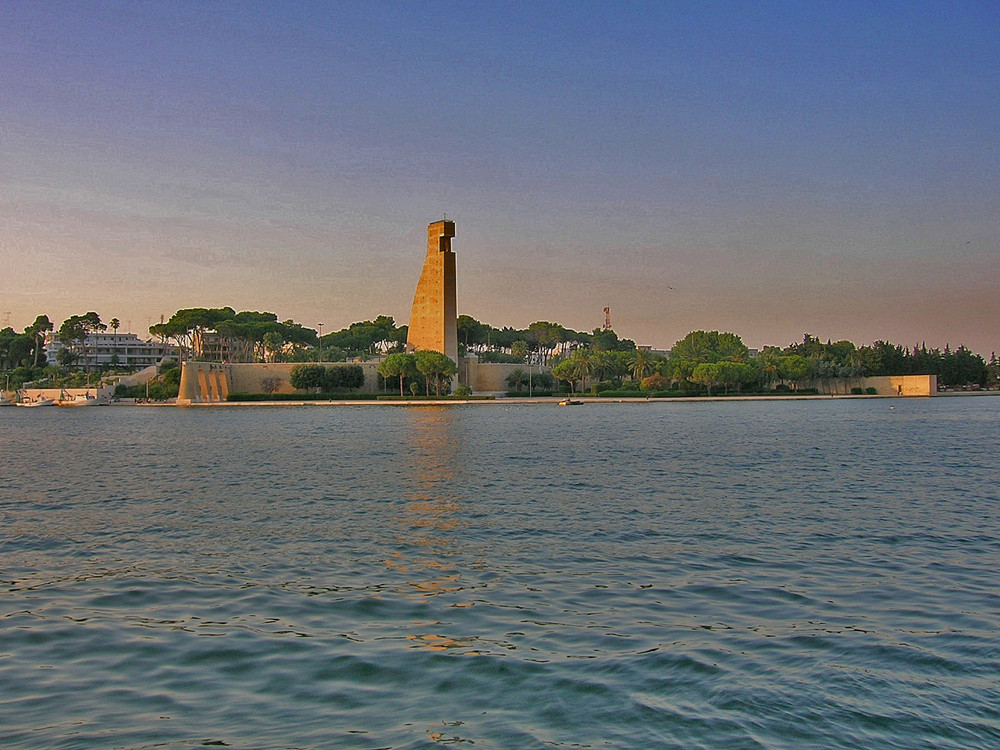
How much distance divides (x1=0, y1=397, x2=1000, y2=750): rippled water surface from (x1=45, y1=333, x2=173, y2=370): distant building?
146 metres

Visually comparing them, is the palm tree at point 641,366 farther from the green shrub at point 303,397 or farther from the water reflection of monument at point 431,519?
the water reflection of monument at point 431,519

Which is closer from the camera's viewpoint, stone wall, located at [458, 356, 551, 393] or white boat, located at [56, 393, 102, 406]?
white boat, located at [56, 393, 102, 406]

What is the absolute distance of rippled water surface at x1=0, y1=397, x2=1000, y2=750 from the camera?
564cm

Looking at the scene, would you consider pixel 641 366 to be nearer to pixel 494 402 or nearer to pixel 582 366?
pixel 582 366

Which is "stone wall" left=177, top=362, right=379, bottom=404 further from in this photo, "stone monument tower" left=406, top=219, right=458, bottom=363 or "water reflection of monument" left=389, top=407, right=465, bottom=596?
"water reflection of monument" left=389, top=407, right=465, bottom=596


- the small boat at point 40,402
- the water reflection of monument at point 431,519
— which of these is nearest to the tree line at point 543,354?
the small boat at point 40,402

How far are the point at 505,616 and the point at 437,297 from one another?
88369 millimetres

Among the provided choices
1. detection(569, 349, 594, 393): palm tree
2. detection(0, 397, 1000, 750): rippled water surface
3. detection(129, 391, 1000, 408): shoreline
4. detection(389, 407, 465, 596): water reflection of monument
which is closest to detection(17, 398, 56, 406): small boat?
detection(129, 391, 1000, 408): shoreline

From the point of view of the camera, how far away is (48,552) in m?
12.0

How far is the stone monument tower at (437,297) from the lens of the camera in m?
94.9

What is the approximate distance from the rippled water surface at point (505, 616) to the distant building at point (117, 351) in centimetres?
14613

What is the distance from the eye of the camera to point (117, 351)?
527 ft

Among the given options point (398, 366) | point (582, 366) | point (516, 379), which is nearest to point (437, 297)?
point (398, 366)

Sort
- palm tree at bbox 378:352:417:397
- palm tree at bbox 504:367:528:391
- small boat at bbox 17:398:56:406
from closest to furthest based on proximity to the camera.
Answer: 1. palm tree at bbox 378:352:417:397
2. small boat at bbox 17:398:56:406
3. palm tree at bbox 504:367:528:391
